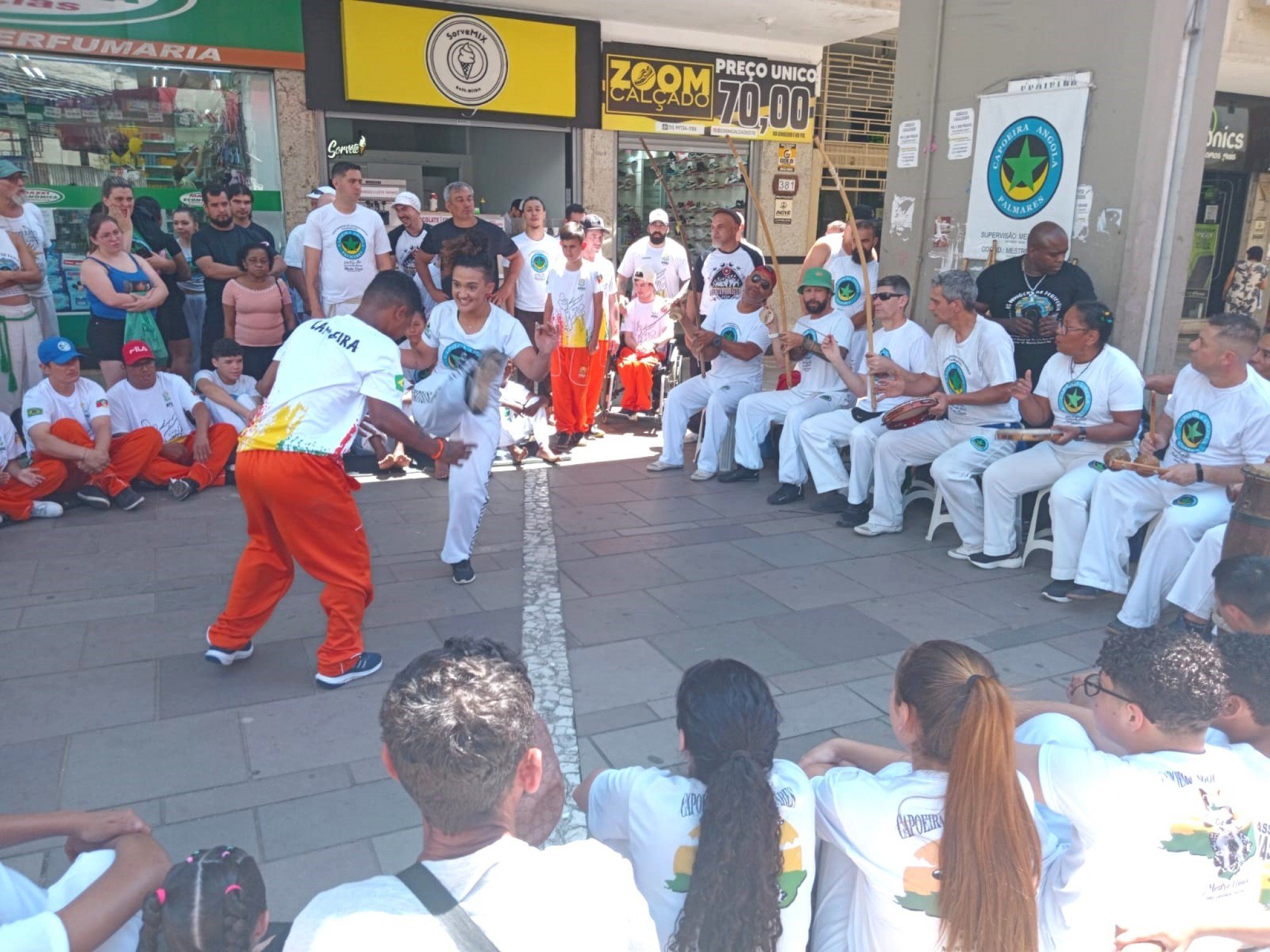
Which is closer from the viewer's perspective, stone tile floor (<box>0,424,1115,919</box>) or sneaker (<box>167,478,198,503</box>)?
stone tile floor (<box>0,424,1115,919</box>)

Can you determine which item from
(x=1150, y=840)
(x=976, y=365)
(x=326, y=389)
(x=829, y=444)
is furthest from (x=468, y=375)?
(x=1150, y=840)

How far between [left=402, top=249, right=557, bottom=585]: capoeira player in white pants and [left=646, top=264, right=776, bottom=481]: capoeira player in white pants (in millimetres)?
2170

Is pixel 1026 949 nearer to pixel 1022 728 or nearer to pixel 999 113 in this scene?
pixel 1022 728

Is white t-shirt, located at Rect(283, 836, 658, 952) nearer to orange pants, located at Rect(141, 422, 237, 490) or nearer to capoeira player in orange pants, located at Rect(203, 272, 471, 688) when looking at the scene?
capoeira player in orange pants, located at Rect(203, 272, 471, 688)

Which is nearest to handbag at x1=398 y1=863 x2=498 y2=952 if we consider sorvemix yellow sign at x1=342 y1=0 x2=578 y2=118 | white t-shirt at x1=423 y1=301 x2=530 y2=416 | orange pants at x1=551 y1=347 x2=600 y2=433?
white t-shirt at x1=423 y1=301 x2=530 y2=416

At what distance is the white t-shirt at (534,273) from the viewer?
312 inches

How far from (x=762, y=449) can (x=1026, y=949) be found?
577cm

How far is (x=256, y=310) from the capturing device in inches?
278

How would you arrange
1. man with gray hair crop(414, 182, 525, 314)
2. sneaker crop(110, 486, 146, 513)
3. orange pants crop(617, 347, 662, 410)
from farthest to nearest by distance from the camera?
orange pants crop(617, 347, 662, 410)
man with gray hair crop(414, 182, 525, 314)
sneaker crop(110, 486, 146, 513)

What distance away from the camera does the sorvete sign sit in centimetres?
1075

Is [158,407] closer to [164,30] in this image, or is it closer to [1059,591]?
[164,30]

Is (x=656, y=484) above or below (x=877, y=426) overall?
below

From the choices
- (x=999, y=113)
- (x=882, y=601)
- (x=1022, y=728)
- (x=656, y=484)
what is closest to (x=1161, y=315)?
(x=999, y=113)

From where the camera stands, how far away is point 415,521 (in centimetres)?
611
